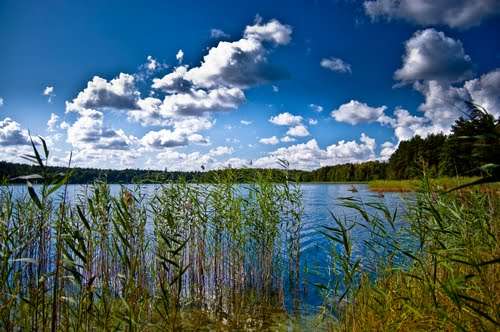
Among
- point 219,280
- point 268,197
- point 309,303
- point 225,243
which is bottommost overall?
point 309,303

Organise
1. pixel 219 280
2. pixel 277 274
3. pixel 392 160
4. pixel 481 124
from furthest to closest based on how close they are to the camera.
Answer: pixel 392 160 < pixel 277 274 < pixel 219 280 < pixel 481 124

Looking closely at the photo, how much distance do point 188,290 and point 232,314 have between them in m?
1.55

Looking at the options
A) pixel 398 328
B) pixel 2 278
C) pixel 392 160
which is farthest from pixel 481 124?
pixel 392 160

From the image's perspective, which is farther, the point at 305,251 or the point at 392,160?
the point at 392,160

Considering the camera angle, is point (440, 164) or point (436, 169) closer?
point (440, 164)

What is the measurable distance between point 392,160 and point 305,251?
5426cm

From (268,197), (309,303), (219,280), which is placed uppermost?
(268,197)

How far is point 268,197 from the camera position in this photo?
782 cm

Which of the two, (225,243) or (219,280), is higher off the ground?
(225,243)

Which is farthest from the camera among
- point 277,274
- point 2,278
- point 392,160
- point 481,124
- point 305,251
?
point 392,160

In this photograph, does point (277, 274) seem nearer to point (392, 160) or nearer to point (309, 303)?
point (309, 303)

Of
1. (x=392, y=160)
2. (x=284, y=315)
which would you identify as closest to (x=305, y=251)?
(x=284, y=315)

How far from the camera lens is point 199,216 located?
749cm

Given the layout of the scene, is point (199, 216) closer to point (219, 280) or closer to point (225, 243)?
point (225, 243)
